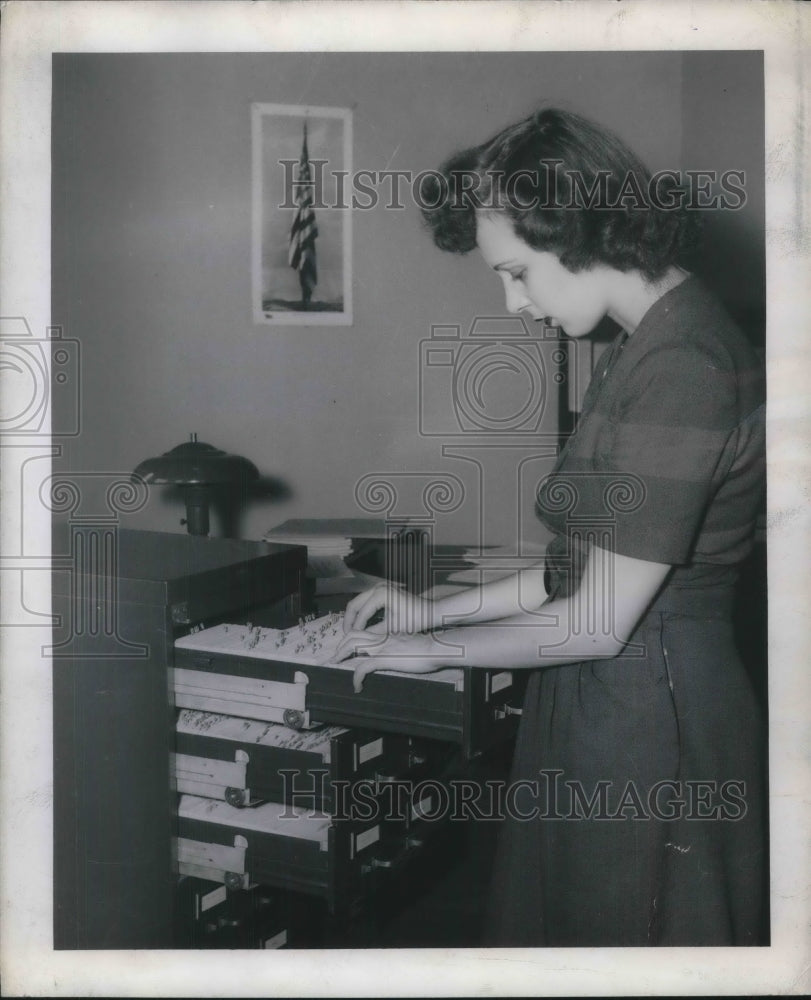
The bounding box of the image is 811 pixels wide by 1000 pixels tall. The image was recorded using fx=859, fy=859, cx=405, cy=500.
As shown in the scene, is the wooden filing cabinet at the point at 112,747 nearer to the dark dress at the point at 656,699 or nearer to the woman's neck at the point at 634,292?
the dark dress at the point at 656,699

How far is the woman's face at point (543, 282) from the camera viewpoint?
4.09 feet

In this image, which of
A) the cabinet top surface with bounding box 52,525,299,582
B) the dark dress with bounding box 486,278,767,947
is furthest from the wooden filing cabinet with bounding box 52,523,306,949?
the dark dress with bounding box 486,278,767,947

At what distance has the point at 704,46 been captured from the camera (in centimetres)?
130

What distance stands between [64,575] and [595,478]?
0.80 metres

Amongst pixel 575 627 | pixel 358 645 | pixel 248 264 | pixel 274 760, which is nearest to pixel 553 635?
pixel 575 627

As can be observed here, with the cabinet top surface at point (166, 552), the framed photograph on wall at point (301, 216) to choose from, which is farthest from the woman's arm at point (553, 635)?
the framed photograph on wall at point (301, 216)

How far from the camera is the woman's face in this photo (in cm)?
125

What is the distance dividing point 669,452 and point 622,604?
20 centimetres

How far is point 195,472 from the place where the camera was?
5.14 ft

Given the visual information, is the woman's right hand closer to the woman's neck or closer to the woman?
the woman

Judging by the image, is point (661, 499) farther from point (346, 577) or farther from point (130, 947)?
point (130, 947)

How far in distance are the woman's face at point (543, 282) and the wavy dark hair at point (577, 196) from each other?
13 mm

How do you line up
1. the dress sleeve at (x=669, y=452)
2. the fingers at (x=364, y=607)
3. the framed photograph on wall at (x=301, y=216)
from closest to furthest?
the dress sleeve at (x=669, y=452) < the fingers at (x=364, y=607) < the framed photograph on wall at (x=301, y=216)

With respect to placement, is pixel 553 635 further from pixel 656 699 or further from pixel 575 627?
pixel 656 699
